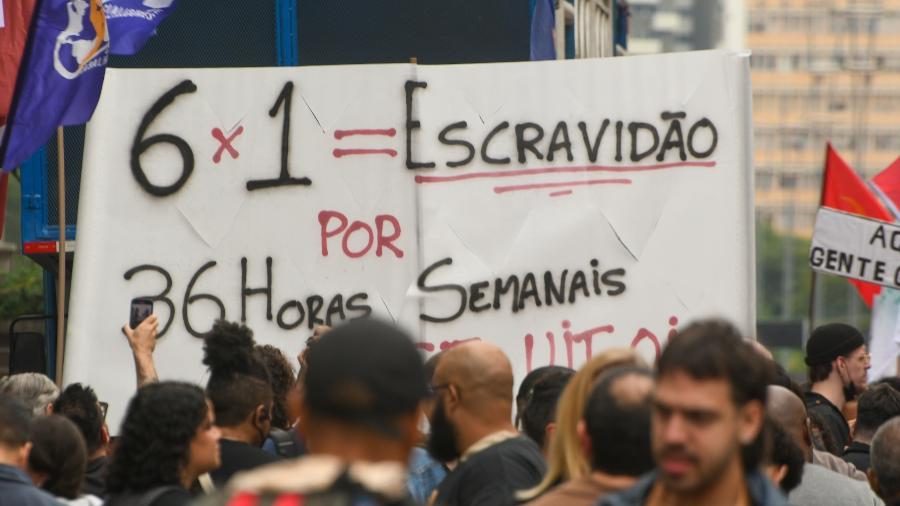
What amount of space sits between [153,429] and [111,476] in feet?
0.53

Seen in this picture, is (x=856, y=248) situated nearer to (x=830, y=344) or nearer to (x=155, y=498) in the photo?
(x=830, y=344)

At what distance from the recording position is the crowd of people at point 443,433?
2.95 m

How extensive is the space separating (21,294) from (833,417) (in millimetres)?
10269

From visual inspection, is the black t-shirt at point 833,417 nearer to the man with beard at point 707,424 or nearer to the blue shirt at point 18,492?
the blue shirt at point 18,492

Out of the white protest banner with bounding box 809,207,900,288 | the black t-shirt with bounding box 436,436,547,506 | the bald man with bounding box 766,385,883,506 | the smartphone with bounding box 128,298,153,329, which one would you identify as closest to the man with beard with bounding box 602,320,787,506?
the black t-shirt with bounding box 436,436,547,506

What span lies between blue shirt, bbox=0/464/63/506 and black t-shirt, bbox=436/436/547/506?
3.43 ft

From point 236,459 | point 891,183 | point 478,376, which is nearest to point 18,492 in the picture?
point 236,459

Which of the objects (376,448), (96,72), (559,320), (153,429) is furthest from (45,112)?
(376,448)

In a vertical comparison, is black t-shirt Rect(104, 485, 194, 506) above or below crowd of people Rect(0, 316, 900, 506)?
below

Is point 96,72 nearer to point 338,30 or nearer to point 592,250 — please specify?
point 592,250

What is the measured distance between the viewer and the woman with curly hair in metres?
4.70

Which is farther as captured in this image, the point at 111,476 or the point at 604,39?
the point at 604,39

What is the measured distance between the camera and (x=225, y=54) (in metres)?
9.96

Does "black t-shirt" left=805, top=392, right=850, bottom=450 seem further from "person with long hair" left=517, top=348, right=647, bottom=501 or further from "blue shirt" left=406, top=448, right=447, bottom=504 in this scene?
"person with long hair" left=517, top=348, right=647, bottom=501
